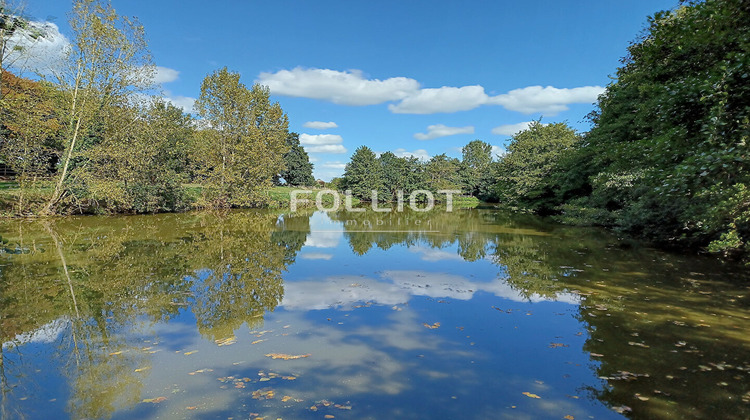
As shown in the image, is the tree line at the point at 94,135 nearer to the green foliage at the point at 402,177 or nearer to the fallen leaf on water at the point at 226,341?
the fallen leaf on water at the point at 226,341

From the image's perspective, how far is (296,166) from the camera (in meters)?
69.8

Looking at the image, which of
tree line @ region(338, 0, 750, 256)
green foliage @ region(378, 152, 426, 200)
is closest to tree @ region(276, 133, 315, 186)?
green foliage @ region(378, 152, 426, 200)

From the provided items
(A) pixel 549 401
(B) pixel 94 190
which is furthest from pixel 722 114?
(B) pixel 94 190

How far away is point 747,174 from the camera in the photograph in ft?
19.4

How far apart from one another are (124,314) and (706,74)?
35.7 feet

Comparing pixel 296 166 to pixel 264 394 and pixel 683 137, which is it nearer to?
pixel 683 137

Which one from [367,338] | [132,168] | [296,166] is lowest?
[367,338]

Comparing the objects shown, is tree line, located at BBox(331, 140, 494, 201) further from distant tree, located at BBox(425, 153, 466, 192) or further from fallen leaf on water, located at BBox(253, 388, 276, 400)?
fallen leaf on water, located at BBox(253, 388, 276, 400)

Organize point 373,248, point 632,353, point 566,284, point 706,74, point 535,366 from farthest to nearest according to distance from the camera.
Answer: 1. point 373,248
2. point 566,284
3. point 706,74
4. point 632,353
5. point 535,366

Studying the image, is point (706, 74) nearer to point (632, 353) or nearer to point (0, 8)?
point (632, 353)

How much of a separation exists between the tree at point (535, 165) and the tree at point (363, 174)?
830 inches

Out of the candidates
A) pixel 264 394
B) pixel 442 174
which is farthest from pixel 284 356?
pixel 442 174

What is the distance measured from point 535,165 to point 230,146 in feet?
89.9

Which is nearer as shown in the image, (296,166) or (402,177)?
(402,177)
